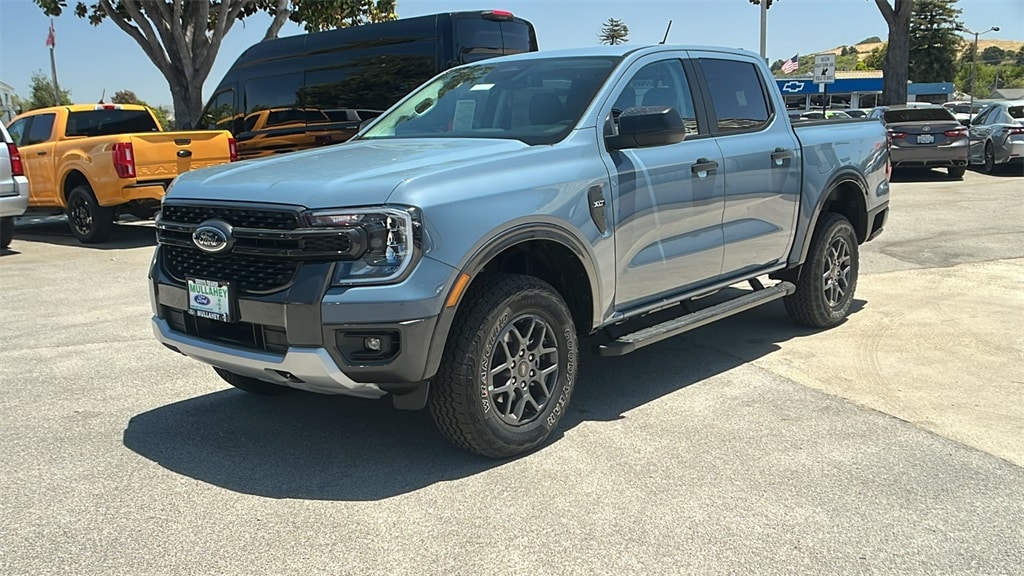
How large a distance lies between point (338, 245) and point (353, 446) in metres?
1.21

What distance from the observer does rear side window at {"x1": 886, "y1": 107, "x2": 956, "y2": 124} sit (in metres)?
17.6

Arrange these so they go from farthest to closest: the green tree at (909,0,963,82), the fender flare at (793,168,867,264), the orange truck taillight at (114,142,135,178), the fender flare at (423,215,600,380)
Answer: the green tree at (909,0,963,82) → the orange truck taillight at (114,142,135,178) → the fender flare at (793,168,867,264) → the fender flare at (423,215,600,380)

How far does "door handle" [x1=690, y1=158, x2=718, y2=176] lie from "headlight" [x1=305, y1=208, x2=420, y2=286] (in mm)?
2023

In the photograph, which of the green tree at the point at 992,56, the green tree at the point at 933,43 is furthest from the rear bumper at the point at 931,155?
the green tree at the point at 992,56

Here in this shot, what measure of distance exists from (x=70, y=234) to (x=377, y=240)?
11671 mm

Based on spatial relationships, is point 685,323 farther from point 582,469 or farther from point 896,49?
point 896,49

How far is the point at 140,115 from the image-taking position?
1360 cm

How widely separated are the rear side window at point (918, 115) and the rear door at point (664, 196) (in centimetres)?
1428

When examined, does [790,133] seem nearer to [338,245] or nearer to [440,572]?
[338,245]

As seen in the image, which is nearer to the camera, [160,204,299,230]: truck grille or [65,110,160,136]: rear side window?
[160,204,299,230]: truck grille

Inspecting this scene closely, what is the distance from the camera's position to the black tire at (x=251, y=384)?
4.82 m

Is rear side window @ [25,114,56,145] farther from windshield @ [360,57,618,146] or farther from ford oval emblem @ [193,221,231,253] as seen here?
ford oval emblem @ [193,221,231,253]

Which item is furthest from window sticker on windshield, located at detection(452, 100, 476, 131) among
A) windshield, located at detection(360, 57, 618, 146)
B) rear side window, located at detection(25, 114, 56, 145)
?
rear side window, located at detection(25, 114, 56, 145)

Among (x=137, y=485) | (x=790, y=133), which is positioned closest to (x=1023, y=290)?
(x=790, y=133)
